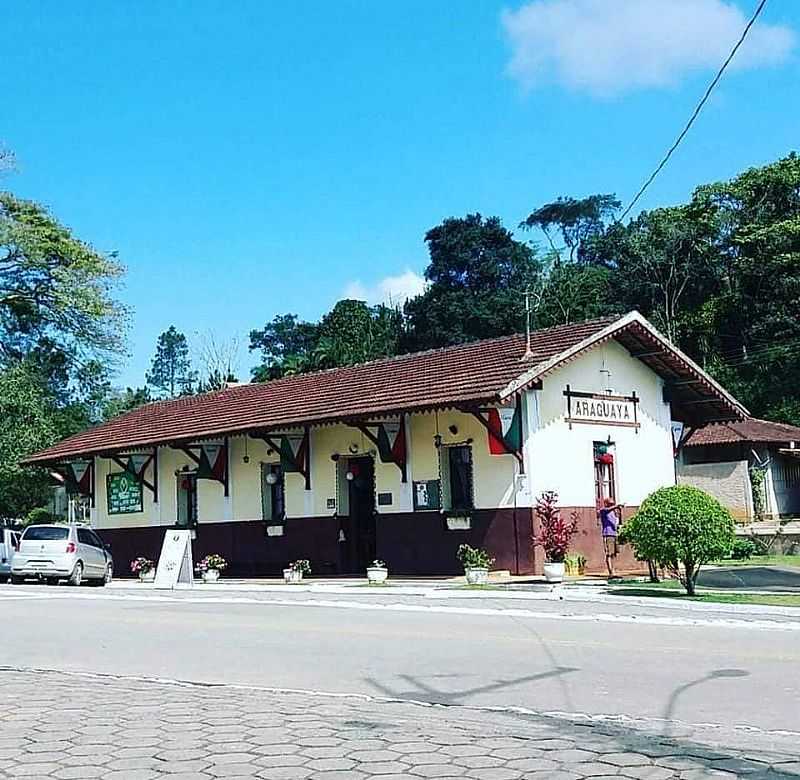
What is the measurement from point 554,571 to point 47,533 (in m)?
13.2

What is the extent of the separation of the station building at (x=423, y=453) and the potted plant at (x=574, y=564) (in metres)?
0.31

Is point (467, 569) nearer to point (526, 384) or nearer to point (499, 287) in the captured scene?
point (526, 384)

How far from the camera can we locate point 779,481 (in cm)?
4612

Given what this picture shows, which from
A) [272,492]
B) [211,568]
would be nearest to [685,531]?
[272,492]

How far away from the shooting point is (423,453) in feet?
87.1

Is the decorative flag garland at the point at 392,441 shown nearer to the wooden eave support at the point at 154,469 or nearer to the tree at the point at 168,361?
the wooden eave support at the point at 154,469

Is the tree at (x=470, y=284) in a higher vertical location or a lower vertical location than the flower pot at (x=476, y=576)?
higher

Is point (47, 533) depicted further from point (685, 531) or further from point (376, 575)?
point (685, 531)

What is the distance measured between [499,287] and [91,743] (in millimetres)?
67921

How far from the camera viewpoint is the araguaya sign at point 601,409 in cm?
2664

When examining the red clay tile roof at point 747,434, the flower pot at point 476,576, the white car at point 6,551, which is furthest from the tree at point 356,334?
the flower pot at point 476,576

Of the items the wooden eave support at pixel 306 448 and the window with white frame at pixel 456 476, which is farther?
the wooden eave support at pixel 306 448

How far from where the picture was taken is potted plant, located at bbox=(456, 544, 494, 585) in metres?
23.9

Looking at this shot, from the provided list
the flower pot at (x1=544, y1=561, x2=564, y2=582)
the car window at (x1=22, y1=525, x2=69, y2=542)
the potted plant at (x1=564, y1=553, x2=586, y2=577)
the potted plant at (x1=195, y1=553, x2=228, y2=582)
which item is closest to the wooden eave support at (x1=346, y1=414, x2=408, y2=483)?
the potted plant at (x1=564, y1=553, x2=586, y2=577)
